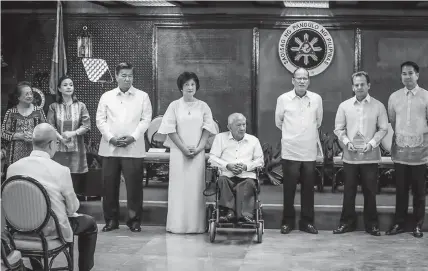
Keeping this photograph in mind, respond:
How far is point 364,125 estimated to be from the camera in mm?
7285

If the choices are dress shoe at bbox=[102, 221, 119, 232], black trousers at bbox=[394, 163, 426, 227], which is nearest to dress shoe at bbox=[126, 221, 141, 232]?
dress shoe at bbox=[102, 221, 119, 232]

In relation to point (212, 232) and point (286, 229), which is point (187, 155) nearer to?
point (212, 232)

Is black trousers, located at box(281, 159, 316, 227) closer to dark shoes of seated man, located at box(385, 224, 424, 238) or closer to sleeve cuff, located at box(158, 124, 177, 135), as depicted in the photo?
dark shoes of seated man, located at box(385, 224, 424, 238)

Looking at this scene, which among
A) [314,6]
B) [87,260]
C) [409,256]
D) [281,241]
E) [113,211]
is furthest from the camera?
[314,6]

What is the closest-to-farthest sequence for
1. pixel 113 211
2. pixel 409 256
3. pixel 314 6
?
pixel 409 256 < pixel 113 211 < pixel 314 6

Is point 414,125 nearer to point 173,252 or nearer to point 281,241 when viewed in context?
point 281,241

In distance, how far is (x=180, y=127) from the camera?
7375 millimetres

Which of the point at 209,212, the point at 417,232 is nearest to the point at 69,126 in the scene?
the point at 209,212

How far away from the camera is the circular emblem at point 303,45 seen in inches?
416

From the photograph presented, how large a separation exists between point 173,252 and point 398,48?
5575mm

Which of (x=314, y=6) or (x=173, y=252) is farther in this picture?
(x=314, y=6)

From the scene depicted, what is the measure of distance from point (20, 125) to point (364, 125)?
3603 millimetres

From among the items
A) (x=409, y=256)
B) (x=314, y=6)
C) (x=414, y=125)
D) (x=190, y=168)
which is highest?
(x=314, y=6)

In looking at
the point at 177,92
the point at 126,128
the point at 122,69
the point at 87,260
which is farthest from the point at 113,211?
the point at 177,92
